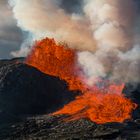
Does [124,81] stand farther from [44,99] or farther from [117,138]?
[117,138]

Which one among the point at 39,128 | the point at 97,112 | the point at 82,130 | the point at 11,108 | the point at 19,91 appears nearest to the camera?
the point at 82,130

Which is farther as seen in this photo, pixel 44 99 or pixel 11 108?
pixel 44 99

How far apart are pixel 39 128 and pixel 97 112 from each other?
2279 centimetres

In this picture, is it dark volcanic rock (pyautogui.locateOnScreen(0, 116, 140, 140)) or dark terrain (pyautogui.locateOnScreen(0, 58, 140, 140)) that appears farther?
dark terrain (pyautogui.locateOnScreen(0, 58, 140, 140))

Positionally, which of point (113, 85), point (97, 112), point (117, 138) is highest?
point (113, 85)

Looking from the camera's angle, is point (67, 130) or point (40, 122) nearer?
point (67, 130)

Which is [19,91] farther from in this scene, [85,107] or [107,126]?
[107,126]

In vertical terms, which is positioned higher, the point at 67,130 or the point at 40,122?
the point at 40,122

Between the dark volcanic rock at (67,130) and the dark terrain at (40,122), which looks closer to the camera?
the dark volcanic rock at (67,130)

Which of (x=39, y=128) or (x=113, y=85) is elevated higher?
(x=113, y=85)

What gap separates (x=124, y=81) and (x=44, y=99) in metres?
37.8

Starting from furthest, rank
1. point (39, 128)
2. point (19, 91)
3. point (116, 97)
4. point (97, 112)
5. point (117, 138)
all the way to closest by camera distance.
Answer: point (19, 91) < point (116, 97) < point (97, 112) < point (39, 128) < point (117, 138)

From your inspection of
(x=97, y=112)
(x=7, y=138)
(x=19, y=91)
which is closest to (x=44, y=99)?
(x=19, y=91)

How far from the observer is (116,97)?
166m
